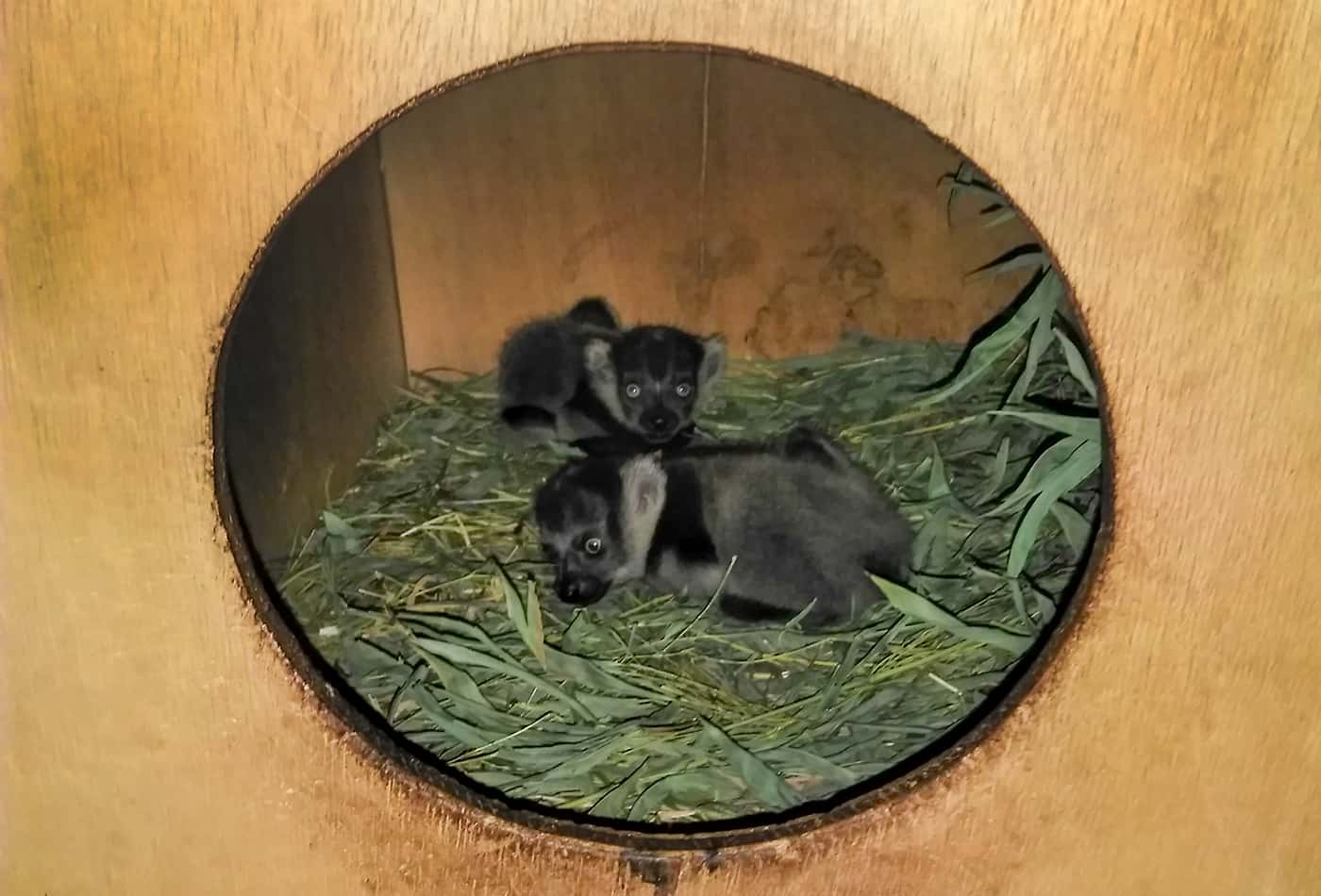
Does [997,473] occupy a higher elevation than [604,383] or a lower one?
lower

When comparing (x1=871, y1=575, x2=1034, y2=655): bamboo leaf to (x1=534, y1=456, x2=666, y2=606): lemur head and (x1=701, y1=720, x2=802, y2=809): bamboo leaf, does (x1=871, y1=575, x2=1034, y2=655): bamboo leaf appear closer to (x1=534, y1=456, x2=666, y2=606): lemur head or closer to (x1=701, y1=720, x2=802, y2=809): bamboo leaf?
(x1=701, y1=720, x2=802, y2=809): bamboo leaf

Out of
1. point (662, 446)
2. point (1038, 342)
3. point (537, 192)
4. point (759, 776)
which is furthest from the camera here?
point (537, 192)

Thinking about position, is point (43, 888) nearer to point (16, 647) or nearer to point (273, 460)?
point (16, 647)

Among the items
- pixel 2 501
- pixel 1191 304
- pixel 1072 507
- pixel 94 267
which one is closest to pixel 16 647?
pixel 2 501

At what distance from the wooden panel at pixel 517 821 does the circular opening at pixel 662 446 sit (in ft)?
0.20

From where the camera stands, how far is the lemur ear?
2270 mm

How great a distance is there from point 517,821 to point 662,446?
960mm

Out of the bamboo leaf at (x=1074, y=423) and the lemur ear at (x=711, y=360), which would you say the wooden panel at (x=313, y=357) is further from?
the bamboo leaf at (x=1074, y=423)

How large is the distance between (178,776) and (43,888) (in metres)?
0.22

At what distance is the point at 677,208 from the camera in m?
2.30

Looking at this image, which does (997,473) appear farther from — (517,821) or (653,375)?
(517,821)

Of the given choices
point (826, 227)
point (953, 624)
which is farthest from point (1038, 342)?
point (826, 227)

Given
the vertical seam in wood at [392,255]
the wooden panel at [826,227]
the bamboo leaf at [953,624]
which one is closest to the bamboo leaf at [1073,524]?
the bamboo leaf at [953,624]

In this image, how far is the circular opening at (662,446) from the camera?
1.58m
